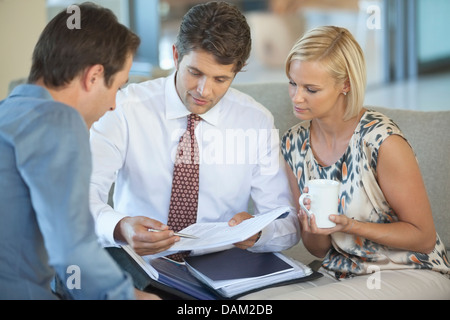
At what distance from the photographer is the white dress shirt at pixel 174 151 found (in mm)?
1868


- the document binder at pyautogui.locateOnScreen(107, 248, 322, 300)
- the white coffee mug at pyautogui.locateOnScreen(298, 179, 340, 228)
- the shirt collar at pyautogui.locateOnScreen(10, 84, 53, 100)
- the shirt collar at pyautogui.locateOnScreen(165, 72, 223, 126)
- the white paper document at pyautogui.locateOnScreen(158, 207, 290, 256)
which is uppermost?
the shirt collar at pyautogui.locateOnScreen(10, 84, 53, 100)

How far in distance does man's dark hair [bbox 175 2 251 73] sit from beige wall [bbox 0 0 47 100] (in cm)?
162

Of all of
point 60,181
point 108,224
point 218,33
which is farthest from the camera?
point 218,33

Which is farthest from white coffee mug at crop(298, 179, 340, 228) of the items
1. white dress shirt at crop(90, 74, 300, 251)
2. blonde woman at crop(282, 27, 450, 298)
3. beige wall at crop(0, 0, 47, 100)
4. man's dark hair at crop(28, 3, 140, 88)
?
beige wall at crop(0, 0, 47, 100)

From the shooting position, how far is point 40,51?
126 centimetres

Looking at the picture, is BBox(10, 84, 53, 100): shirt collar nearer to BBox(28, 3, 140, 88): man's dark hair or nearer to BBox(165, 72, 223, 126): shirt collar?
BBox(28, 3, 140, 88): man's dark hair

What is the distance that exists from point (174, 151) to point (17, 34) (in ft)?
5.51

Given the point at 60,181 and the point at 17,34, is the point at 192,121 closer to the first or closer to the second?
the point at 60,181

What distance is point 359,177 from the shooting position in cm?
172

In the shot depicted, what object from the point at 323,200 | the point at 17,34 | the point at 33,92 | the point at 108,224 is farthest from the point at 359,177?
the point at 17,34

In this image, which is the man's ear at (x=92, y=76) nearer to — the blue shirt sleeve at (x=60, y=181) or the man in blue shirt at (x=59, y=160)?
the man in blue shirt at (x=59, y=160)

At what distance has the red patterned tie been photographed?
1868 mm
